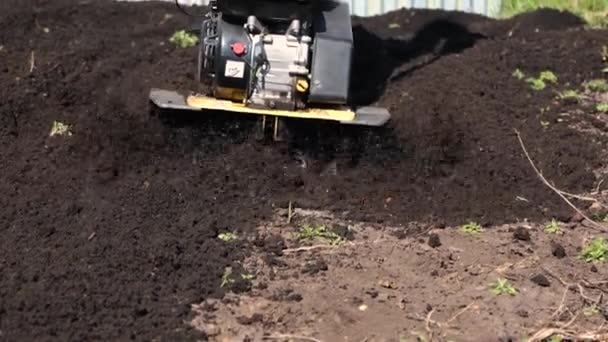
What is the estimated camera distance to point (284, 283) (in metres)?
5.41

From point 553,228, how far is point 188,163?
212 centimetres

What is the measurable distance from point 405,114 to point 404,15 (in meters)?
2.71

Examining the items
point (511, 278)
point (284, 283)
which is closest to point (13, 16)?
point (284, 283)

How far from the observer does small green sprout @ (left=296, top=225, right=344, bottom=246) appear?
19.5ft

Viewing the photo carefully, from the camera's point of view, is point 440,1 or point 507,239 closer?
point 507,239

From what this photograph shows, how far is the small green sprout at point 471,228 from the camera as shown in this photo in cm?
610

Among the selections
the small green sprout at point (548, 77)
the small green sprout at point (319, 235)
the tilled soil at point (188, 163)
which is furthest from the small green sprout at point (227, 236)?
the small green sprout at point (548, 77)

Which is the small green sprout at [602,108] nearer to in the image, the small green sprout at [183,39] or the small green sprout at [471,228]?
the small green sprout at [471,228]

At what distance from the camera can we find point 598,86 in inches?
319

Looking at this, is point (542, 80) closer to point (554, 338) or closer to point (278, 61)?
point (278, 61)

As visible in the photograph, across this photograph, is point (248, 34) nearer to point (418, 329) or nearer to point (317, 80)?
point (317, 80)

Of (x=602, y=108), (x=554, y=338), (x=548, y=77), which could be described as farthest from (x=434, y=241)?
(x=548, y=77)

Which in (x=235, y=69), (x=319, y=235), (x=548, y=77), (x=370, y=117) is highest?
(x=235, y=69)

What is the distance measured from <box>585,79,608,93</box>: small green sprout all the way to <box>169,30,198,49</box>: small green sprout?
9.34 ft
